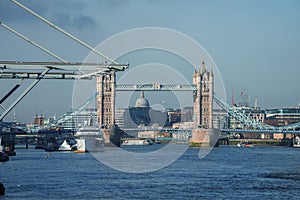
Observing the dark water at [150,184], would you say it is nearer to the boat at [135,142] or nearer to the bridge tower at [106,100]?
the bridge tower at [106,100]

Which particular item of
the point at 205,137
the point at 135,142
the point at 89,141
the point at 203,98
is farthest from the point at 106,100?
the point at 89,141

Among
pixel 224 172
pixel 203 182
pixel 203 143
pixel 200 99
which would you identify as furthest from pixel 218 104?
pixel 203 182

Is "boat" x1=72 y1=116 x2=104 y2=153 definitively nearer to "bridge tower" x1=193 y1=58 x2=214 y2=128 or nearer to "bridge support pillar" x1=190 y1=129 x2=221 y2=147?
"bridge support pillar" x1=190 y1=129 x2=221 y2=147

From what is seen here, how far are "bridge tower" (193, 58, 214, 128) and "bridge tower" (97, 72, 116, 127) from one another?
19.8 metres

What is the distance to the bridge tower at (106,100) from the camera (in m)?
151

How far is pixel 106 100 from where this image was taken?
508 feet

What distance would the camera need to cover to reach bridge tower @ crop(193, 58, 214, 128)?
520 feet

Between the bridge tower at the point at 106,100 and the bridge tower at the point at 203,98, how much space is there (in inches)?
778

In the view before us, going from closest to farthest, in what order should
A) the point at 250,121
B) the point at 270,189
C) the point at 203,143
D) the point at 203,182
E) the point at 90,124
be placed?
the point at 270,189
the point at 203,182
the point at 90,124
the point at 203,143
the point at 250,121

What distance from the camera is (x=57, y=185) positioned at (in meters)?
41.4

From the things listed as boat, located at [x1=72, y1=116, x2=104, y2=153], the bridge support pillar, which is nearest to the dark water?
boat, located at [x1=72, y1=116, x2=104, y2=153]

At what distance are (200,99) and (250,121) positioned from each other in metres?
12.9

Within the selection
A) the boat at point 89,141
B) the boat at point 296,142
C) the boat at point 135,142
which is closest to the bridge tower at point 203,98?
the boat at point 135,142

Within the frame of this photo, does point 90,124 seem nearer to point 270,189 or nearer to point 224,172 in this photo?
point 224,172
